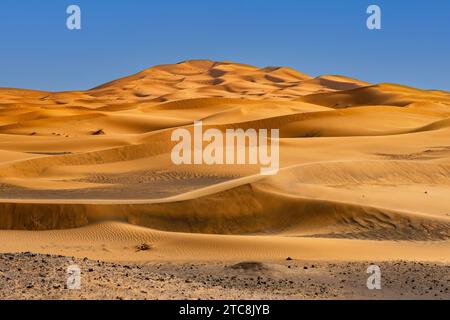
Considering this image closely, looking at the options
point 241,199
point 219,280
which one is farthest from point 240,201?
point 219,280

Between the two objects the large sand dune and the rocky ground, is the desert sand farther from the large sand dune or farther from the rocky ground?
the rocky ground

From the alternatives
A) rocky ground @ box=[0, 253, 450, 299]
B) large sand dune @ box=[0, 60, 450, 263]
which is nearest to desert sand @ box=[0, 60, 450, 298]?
large sand dune @ box=[0, 60, 450, 263]

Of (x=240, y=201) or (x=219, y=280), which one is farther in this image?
(x=240, y=201)

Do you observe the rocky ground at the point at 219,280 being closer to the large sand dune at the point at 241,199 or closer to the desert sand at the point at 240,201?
the desert sand at the point at 240,201

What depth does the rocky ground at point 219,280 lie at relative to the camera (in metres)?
8.54

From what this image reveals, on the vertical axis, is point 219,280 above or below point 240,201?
Answer: below

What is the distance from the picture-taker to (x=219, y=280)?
10719 mm

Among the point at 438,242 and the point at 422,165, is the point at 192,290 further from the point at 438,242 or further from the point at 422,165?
the point at 422,165

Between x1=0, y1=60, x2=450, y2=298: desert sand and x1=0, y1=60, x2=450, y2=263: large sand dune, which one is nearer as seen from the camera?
x1=0, y1=60, x2=450, y2=298: desert sand

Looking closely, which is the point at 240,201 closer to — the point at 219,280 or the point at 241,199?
the point at 241,199

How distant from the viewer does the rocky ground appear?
8.54 m

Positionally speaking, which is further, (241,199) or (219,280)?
(241,199)

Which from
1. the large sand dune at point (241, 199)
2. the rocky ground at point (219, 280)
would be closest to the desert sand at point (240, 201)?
the large sand dune at point (241, 199)

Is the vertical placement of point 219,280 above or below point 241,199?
below
